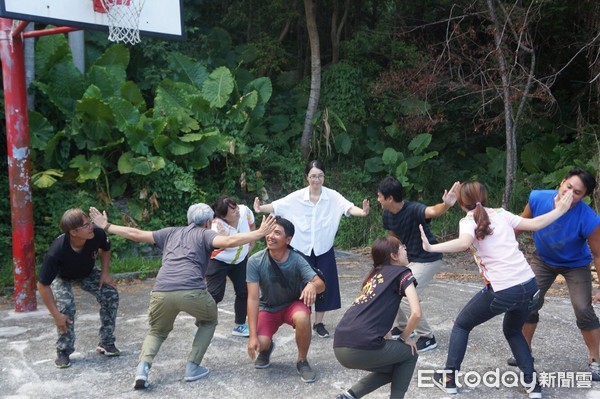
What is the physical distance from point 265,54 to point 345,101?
199cm

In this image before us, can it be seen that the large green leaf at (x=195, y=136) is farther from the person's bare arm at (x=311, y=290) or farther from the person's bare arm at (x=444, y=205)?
the person's bare arm at (x=311, y=290)

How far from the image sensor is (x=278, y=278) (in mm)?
5035

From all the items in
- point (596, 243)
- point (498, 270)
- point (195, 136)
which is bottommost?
point (498, 270)

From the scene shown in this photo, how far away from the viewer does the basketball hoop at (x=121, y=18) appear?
721 cm

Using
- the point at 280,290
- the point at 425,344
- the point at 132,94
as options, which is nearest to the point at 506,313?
the point at 425,344

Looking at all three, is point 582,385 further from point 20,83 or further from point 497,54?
point 497,54

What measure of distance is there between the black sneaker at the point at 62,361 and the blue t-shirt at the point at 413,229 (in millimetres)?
2956

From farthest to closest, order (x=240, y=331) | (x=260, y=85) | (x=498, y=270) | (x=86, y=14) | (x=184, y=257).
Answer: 1. (x=260, y=85)
2. (x=86, y=14)
3. (x=240, y=331)
4. (x=184, y=257)
5. (x=498, y=270)

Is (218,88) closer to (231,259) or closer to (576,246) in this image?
(231,259)

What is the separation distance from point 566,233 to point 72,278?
393 centimetres

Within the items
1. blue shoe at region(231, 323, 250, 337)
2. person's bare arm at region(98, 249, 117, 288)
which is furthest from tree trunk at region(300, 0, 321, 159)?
person's bare arm at region(98, 249, 117, 288)

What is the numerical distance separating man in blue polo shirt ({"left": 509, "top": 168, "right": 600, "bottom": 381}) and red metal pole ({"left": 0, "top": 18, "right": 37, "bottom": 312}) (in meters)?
5.40

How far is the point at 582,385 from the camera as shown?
15.9ft

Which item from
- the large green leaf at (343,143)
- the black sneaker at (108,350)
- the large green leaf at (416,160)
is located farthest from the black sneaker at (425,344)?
the large green leaf at (343,143)
